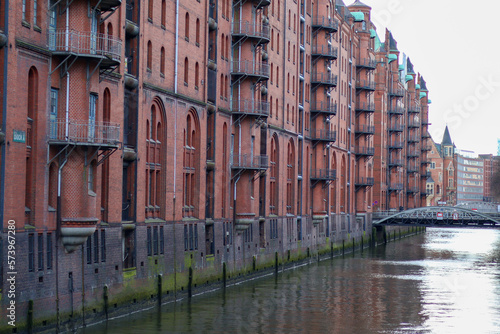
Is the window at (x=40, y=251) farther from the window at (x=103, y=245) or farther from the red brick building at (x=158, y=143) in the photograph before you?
the window at (x=103, y=245)

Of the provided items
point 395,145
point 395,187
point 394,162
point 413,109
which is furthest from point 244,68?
point 413,109

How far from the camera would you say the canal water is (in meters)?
37.5

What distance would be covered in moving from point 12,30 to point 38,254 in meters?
7.81

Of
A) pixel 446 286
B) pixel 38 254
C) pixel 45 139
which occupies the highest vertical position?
pixel 45 139

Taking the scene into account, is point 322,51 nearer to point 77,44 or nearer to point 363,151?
point 363,151

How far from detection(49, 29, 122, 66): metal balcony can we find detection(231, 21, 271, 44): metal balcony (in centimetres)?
2004

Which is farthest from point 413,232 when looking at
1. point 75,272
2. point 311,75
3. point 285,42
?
point 75,272

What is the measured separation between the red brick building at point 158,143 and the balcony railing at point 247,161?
13 centimetres

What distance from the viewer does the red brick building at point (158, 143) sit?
1220 inches

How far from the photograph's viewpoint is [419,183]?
486 ft

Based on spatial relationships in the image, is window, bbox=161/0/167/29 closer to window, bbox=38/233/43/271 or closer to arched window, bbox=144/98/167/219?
arched window, bbox=144/98/167/219

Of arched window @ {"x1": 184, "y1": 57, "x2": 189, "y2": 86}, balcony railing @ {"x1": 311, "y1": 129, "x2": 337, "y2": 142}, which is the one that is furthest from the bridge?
arched window @ {"x1": 184, "y1": 57, "x2": 189, "y2": 86}

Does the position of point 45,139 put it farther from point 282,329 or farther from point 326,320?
point 326,320

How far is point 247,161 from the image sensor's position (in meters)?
55.2
